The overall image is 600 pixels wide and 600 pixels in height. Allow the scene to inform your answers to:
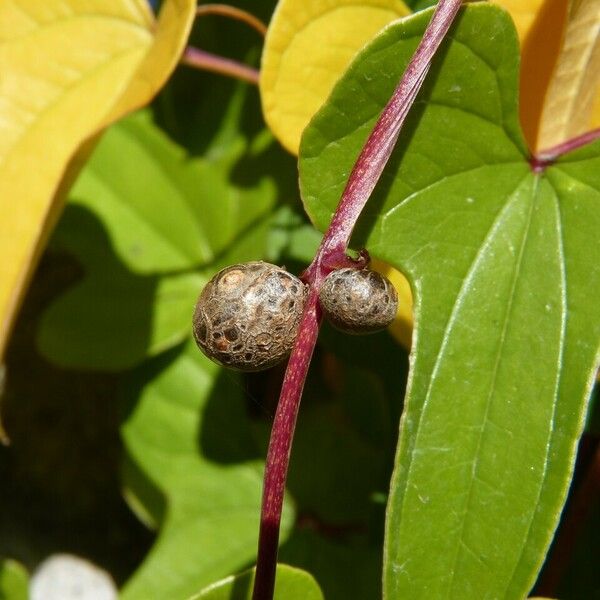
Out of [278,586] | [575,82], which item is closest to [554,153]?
[575,82]

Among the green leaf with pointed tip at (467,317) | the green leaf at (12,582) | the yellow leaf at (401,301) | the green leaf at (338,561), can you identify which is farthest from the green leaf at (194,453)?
the green leaf with pointed tip at (467,317)

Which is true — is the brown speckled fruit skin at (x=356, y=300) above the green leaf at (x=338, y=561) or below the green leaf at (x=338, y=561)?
above

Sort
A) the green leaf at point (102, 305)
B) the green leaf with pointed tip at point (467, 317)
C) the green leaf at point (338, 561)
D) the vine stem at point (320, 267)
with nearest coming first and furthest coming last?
the vine stem at point (320, 267) → the green leaf with pointed tip at point (467, 317) → the green leaf at point (338, 561) → the green leaf at point (102, 305)

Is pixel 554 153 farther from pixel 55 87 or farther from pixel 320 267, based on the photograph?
pixel 55 87

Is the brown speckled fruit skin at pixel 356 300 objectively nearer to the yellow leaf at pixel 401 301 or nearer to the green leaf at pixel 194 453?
the yellow leaf at pixel 401 301

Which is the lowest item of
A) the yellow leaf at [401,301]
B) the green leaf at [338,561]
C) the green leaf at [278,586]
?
the green leaf at [338,561]

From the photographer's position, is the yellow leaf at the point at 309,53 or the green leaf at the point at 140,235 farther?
the green leaf at the point at 140,235
